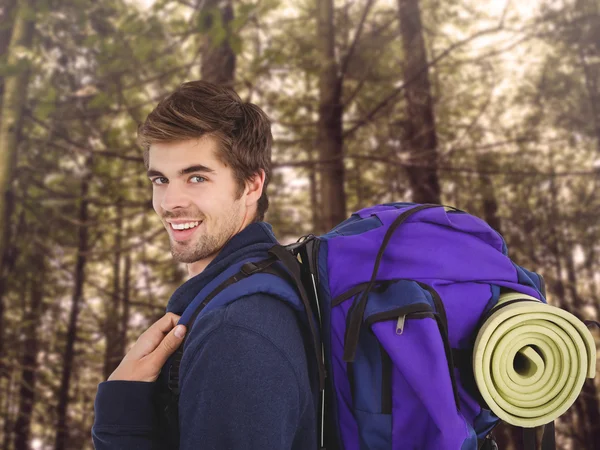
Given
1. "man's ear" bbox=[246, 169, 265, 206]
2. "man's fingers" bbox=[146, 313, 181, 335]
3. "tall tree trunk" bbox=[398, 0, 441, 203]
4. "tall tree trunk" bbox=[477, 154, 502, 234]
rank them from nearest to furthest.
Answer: "man's fingers" bbox=[146, 313, 181, 335]
"man's ear" bbox=[246, 169, 265, 206]
"tall tree trunk" bbox=[398, 0, 441, 203]
"tall tree trunk" bbox=[477, 154, 502, 234]

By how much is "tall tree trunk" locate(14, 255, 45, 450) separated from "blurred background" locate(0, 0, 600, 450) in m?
0.06

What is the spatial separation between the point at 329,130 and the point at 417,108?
1.57 meters

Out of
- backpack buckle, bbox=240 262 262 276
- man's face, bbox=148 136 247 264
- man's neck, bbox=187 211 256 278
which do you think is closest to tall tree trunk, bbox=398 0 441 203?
man's neck, bbox=187 211 256 278

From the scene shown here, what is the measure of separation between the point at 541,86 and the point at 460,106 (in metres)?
1.86

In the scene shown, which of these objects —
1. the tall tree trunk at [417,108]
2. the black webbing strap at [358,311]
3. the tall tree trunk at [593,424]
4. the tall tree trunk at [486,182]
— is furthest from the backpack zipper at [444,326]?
the tall tree trunk at [593,424]

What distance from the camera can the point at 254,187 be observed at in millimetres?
2070

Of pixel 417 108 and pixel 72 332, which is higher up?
pixel 417 108

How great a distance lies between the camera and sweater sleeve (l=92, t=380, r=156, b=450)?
148 centimetres

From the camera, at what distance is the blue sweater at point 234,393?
1292mm

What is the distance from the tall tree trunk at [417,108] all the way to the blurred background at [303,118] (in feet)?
0.07

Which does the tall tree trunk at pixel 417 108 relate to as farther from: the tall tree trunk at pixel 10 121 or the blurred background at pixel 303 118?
the tall tree trunk at pixel 10 121

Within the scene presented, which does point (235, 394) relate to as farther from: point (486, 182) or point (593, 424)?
point (593, 424)

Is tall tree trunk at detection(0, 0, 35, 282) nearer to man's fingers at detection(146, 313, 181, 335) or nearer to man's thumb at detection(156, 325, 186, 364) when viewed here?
man's fingers at detection(146, 313, 181, 335)


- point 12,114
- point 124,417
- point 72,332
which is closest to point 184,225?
point 124,417
